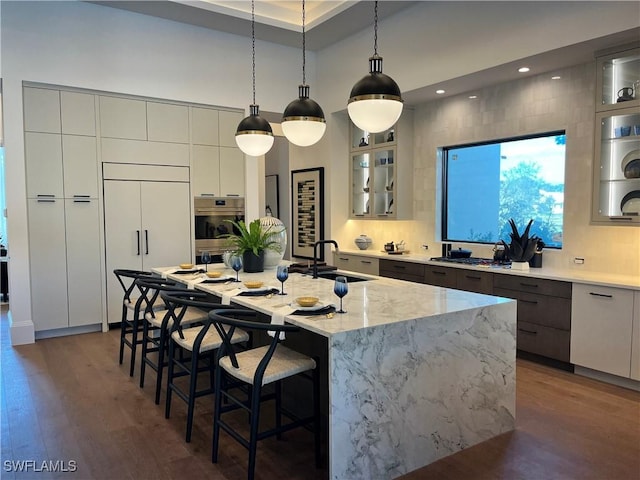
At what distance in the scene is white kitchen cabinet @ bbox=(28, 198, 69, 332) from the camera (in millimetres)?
5160

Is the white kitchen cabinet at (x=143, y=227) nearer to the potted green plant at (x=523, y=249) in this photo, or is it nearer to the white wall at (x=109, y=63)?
the white wall at (x=109, y=63)

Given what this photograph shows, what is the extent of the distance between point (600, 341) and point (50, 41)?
19.8 ft

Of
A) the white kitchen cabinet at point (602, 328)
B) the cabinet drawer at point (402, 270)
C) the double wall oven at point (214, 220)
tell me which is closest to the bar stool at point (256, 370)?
the white kitchen cabinet at point (602, 328)

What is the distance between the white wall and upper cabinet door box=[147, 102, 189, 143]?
147mm

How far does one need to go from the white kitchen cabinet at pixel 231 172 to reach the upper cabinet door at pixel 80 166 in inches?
61.9

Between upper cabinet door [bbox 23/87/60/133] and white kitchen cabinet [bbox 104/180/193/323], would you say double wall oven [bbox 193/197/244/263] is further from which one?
upper cabinet door [bbox 23/87/60/133]

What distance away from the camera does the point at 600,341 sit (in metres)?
3.85

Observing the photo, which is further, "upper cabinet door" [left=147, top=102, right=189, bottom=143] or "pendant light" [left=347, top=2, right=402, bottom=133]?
"upper cabinet door" [left=147, top=102, right=189, bottom=143]

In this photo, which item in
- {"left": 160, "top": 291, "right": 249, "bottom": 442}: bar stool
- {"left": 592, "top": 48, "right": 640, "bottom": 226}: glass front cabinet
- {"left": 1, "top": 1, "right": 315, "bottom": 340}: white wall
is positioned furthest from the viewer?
{"left": 1, "top": 1, "right": 315, "bottom": 340}: white wall

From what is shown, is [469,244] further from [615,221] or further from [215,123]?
[215,123]

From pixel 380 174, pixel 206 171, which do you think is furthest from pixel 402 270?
pixel 206 171

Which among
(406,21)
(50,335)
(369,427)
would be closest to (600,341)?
(369,427)

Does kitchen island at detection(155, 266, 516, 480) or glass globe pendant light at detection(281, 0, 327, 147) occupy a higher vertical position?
glass globe pendant light at detection(281, 0, 327, 147)

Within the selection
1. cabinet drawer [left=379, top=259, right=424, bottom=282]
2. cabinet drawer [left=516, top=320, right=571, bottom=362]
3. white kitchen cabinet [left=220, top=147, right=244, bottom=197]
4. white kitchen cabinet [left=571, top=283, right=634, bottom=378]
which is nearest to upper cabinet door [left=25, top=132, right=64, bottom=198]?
white kitchen cabinet [left=220, top=147, right=244, bottom=197]
